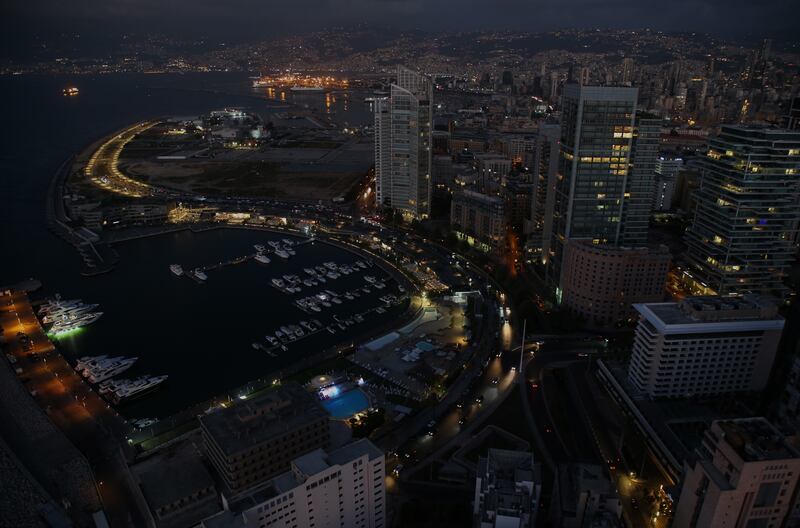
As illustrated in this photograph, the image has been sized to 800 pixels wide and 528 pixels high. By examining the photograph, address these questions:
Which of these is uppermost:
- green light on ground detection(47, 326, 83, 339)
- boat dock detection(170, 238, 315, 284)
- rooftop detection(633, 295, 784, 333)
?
rooftop detection(633, 295, 784, 333)

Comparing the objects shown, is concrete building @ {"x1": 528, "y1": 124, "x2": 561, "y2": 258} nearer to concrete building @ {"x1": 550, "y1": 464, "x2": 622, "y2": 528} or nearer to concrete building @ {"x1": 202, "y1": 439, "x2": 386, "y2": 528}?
concrete building @ {"x1": 550, "y1": 464, "x2": 622, "y2": 528}

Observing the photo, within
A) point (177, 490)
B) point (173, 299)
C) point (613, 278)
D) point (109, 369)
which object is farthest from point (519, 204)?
point (177, 490)

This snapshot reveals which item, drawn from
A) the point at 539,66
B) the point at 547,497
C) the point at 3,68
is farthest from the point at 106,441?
the point at 3,68

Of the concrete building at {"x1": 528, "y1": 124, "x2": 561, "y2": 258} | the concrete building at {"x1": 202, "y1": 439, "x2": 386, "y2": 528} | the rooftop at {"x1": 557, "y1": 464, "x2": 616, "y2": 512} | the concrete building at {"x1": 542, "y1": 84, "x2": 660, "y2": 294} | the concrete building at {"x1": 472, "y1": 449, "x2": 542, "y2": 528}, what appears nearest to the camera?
the concrete building at {"x1": 202, "y1": 439, "x2": 386, "y2": 528}

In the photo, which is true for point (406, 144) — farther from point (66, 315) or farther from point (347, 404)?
point (347, 404)

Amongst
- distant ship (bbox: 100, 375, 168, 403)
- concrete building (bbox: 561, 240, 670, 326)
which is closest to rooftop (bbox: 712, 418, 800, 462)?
concrete building (bbox: 561, 240, 670, 326)

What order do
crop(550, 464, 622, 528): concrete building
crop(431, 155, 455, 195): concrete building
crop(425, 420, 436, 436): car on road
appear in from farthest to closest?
1. crop(431, 155, 455, 195): concrete building
2. crop(425, 420, 436, 436): car on road
3. crop(550, 464, 622, 528): concrete building
